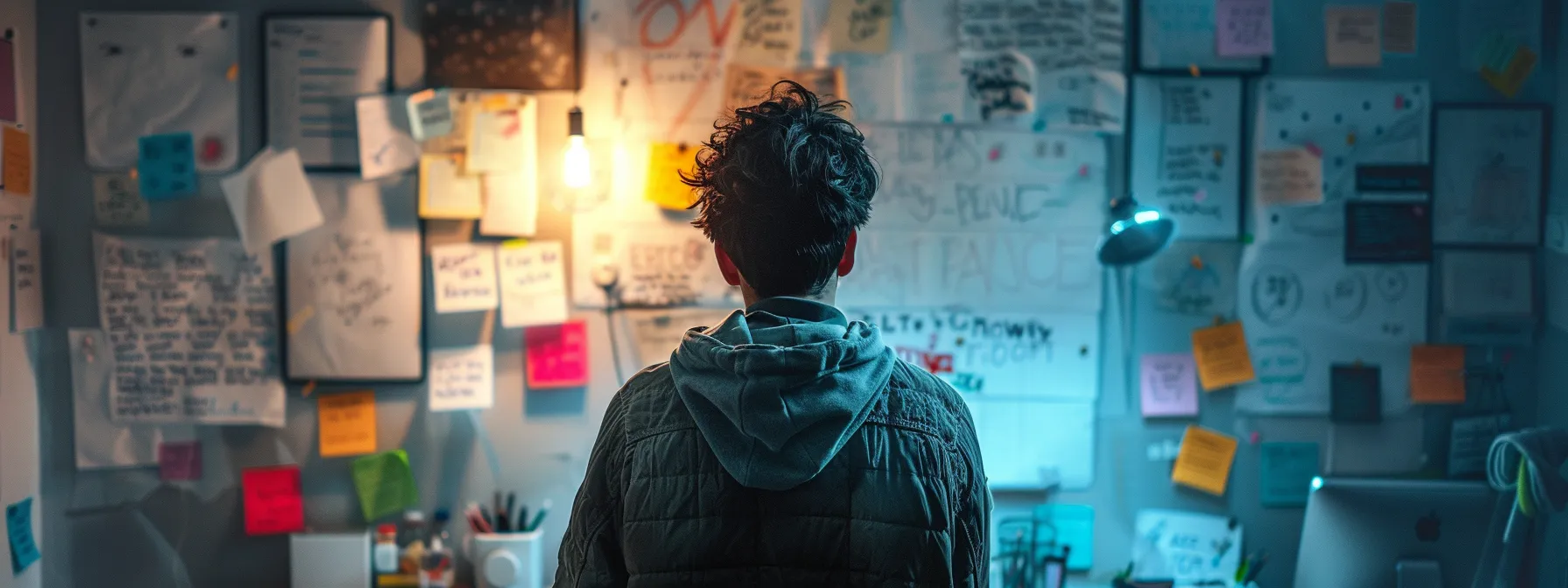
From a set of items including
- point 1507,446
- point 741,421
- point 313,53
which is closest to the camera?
point 741,421

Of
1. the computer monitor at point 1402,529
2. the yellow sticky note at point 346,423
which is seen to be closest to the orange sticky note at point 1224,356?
the computer monitor at point 1402,529

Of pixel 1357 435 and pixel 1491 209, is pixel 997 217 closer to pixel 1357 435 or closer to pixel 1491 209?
pixel 1357 435

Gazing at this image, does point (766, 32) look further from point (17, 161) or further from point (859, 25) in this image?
point (17, 161)

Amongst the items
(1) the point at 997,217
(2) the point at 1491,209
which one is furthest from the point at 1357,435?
(1) the point at 997,217

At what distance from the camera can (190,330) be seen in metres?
2.23

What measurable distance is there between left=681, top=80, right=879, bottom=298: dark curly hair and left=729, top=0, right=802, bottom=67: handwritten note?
116cm

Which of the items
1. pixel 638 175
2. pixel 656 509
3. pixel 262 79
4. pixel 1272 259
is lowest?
pixel 656 509

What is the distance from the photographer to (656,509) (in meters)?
1.00

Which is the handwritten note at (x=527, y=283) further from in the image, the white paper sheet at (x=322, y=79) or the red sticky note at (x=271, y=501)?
the red sticky note at (x=271, y=501)

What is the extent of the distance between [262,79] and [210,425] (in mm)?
764

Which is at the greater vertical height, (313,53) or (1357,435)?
(313,53)

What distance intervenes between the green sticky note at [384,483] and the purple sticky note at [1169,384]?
1629 mm

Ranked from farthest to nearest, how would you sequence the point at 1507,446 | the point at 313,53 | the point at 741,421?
the point at 313,53 → the point at 1507,446 → the point at 741,421

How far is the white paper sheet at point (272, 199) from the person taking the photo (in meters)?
2.19
